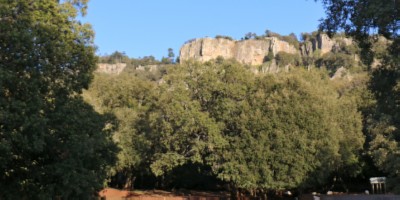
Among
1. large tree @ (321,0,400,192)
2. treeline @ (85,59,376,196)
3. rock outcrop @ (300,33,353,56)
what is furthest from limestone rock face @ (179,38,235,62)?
large tree @ (321,0,400,192)

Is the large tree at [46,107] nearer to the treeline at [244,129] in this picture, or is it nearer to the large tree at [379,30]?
the large tree at [379,30]

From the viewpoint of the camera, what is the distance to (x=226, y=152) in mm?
31453

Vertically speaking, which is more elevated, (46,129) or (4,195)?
(46,129)

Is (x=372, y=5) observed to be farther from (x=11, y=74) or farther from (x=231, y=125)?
(x=231, y=125)

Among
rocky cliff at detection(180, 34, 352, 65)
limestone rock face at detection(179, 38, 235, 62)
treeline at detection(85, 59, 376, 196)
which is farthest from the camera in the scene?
limestone rock face at detection(179, 38, 235, 62)

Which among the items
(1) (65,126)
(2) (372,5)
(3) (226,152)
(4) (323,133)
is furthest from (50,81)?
(4) (323,133)

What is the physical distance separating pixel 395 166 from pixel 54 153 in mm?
16098

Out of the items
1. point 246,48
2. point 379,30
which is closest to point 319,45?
point 246,48

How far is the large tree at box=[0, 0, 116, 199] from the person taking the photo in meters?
11.9

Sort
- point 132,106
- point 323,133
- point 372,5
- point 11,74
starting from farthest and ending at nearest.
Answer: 1. point 132,106
2. point 323,133
3. point 11,74
4. point 372,5

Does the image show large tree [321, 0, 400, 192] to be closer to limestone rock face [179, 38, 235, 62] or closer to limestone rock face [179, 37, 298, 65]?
limestone rock face [179, 37, 298, 65]

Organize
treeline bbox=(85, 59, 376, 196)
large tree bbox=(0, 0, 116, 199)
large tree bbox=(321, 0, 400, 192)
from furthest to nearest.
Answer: treeline bbox=(85, 59, 376, 196) → large tree bbox=(0, 0, 116, 199) → large tree bbox=(321, 0, 400, 192)

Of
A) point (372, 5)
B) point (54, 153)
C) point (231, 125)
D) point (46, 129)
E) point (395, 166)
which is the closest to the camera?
point (372, 5)

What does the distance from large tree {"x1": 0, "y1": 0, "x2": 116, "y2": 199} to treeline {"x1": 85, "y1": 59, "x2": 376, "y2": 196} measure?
12003 mm
